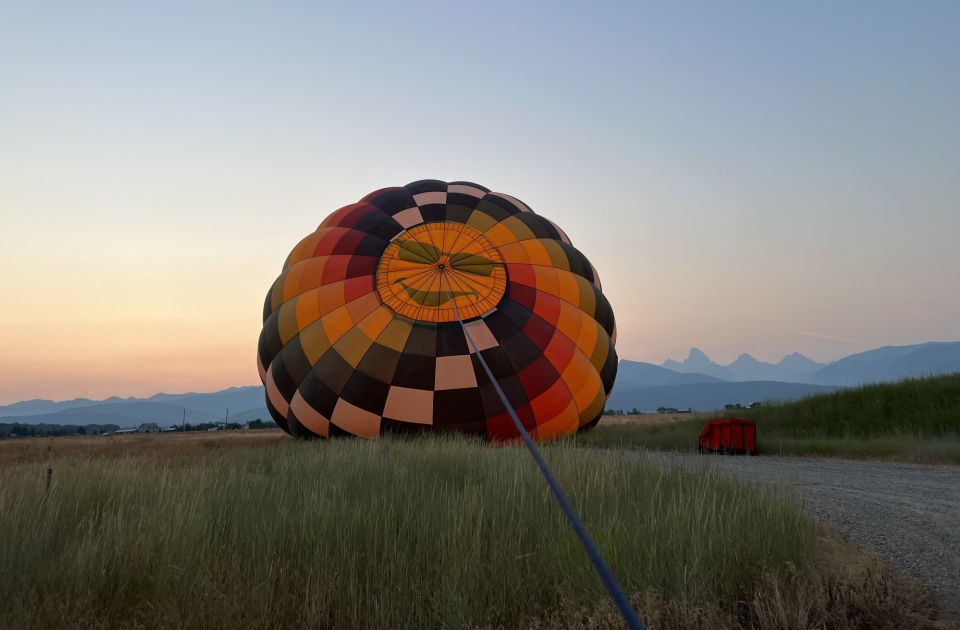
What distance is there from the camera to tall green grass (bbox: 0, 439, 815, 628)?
9.53 feet

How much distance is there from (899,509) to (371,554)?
5.66m

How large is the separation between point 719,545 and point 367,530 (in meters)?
2.37

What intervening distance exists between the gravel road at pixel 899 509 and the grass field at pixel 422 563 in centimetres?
39

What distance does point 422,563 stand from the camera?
358 cm

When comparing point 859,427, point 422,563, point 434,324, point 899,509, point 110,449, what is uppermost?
point 434,324

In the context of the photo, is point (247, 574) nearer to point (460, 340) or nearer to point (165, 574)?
point (165, 574)

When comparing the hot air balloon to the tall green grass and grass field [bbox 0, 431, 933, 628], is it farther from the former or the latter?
grass field [bbox 0, 431, 933, 628]

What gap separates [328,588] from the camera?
3.16 metres

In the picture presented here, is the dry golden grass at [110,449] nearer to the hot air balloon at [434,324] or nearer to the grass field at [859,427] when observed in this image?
the hot air balloon at [434,324]

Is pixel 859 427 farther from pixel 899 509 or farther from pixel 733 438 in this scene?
pixel 899 509

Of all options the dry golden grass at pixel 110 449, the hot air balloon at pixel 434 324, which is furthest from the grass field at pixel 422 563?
the hot air balloon at pixel 434 324

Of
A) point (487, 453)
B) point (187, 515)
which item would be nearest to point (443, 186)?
point (487, 453)

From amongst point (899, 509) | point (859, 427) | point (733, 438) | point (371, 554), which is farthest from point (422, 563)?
point (859, 427)

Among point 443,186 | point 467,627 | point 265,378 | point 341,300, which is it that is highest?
point 443,186
